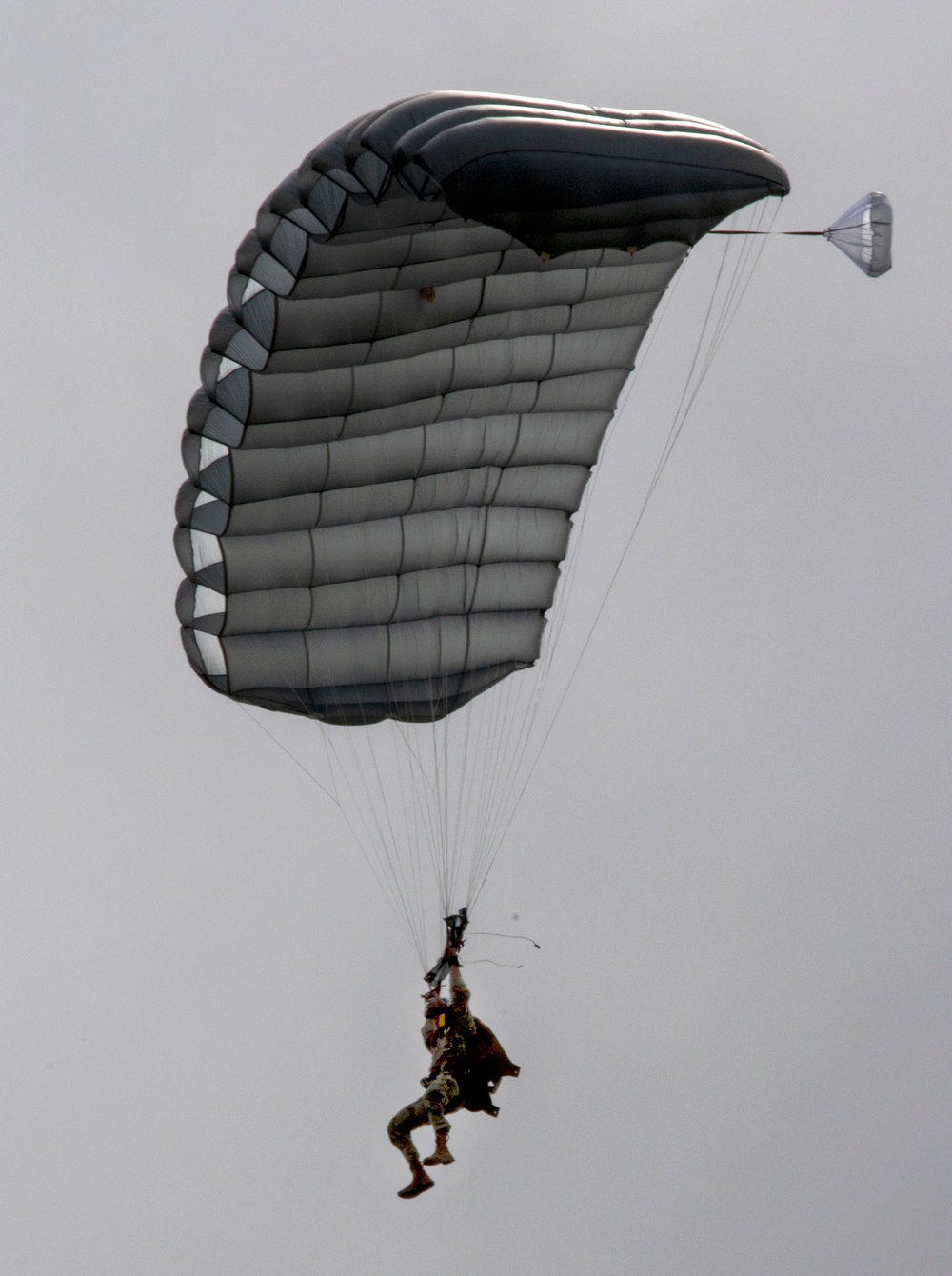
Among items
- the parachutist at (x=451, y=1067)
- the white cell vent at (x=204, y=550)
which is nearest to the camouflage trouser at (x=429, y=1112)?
the parachutist at (x=451, y=1067)

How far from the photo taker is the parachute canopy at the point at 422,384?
16438 mm

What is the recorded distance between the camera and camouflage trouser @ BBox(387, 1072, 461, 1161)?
18891 millimetres

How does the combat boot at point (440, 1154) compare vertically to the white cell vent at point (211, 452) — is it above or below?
below

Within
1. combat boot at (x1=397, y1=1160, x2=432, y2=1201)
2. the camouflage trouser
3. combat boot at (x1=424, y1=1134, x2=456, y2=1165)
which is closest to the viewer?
the camouflage trouser

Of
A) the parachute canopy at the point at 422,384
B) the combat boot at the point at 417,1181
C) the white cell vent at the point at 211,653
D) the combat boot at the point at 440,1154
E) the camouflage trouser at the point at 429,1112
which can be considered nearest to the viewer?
the parachute canopy at the point at 422,384

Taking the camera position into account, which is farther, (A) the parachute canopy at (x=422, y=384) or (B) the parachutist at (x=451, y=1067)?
(B) the parachutist at (x=451, y=1067)

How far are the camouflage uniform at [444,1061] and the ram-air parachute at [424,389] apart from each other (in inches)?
33.0

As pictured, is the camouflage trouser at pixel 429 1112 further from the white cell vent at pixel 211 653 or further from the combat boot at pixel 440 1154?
the white cell vent at pixel 211 653

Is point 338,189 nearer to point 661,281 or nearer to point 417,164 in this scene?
point 417,164

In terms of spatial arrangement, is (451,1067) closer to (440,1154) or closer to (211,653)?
(440,1154)

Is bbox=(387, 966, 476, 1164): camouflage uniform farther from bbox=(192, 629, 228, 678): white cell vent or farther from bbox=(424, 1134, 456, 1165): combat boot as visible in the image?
bbox=(192, 629, 228, 678): white cell vent

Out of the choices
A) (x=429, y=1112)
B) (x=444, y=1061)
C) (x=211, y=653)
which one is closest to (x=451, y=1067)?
(x=444, y=1061)

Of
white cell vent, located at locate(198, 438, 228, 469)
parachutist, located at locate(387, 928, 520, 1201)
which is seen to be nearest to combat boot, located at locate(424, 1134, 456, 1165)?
parachutist, located at locate(387, 928, 520, 1201)

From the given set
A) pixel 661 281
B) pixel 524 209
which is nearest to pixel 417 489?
pixel 661 281
